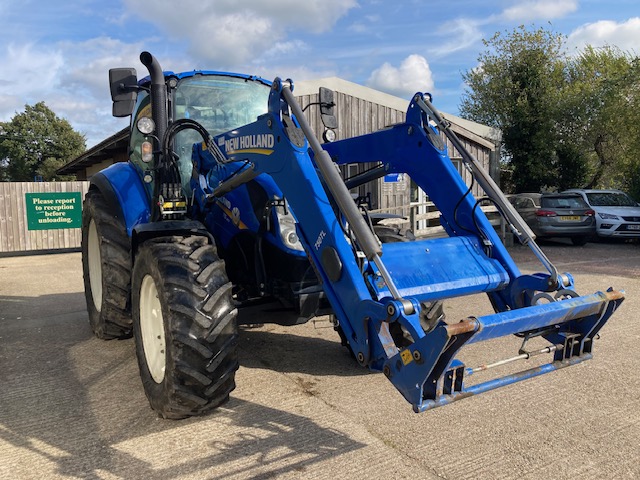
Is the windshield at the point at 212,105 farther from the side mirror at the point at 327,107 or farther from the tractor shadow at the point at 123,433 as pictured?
the tractor shadow at the point at 123,433

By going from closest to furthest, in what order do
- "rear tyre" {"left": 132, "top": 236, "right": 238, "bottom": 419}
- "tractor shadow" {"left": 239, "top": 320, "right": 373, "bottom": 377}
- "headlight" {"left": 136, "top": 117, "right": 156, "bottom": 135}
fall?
"rear tyre" {"left": 132, "top": 236, "right": 238, "bottom": 419}, "headlight" {"left": 136, "top": 117, "right": 156, "bottom": 135}, "tractor shadow" {"left": 239, "top": 320, "right": 373, "bottom": 377}

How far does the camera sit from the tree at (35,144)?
4166cm

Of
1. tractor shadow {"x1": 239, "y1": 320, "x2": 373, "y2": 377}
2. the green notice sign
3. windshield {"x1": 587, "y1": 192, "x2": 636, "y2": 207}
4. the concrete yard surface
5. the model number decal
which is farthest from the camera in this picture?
windshield {"x1": 587, "y1": 192, "x2": 636, "y2": 207}

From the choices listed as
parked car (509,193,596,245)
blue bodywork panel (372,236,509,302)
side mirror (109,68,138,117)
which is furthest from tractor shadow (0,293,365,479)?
parked car (509,193,596,245)

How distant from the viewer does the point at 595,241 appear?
15.1 metres

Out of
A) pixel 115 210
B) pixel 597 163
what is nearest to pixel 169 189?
pixel 115 210

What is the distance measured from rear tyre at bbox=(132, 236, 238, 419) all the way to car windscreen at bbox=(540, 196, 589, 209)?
40.9 feet

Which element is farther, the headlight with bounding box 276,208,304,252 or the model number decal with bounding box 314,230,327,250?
the headlight with bounding box 276,208,304,252

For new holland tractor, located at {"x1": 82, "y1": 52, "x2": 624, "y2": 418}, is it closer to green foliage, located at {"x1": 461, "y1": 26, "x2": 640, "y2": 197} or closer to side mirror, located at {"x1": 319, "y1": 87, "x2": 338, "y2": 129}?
side mirror, located at {"x1": 319, "y1": 87, "x2": 338, "y2": 129}

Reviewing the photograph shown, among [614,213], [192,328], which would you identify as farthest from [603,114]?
[192,328]

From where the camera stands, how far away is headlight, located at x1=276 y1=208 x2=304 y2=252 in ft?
12.6

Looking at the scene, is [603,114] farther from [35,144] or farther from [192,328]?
[35,144]

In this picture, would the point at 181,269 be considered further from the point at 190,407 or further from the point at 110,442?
the point at 110,442

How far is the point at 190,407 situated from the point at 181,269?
32.4 inches
